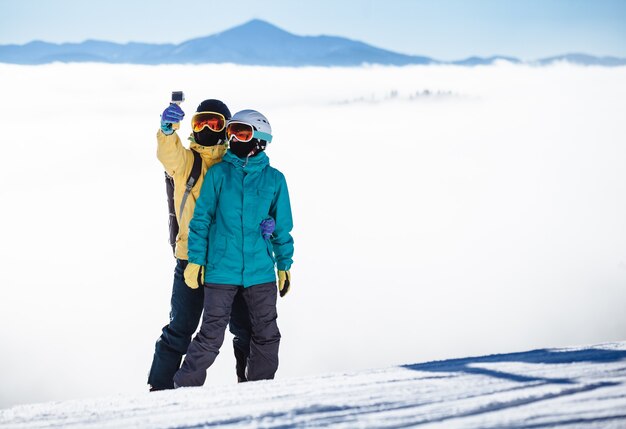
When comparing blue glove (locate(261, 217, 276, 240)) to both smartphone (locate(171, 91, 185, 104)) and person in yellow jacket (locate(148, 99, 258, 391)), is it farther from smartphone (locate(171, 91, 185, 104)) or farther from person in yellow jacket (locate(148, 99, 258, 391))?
smartphone (locate(171, 91, 185, 104))

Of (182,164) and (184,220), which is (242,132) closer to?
(182,164)

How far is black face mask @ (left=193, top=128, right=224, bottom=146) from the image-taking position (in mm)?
3383

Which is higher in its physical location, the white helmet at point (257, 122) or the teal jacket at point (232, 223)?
the white helmet at point (257, 122)

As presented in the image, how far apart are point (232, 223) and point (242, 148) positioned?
0.37m

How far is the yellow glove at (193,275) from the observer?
10.2 ft

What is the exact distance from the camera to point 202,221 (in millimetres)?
3078

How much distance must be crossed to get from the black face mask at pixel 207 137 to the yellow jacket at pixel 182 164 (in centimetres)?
3

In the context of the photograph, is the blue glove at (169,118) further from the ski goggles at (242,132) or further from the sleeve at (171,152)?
the ski goggles at (242,132)

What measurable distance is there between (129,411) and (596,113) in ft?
330

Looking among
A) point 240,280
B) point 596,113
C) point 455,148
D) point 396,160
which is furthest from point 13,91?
point 240,280

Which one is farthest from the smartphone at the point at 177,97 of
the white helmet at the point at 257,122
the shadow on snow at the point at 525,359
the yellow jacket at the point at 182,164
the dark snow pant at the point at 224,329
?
the shadow on snow at the point at 525,359

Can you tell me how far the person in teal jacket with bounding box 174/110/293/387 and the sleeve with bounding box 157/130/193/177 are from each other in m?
0.19

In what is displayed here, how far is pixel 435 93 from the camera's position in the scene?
391 ft

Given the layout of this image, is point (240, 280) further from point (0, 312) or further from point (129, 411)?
point (0, 312)
